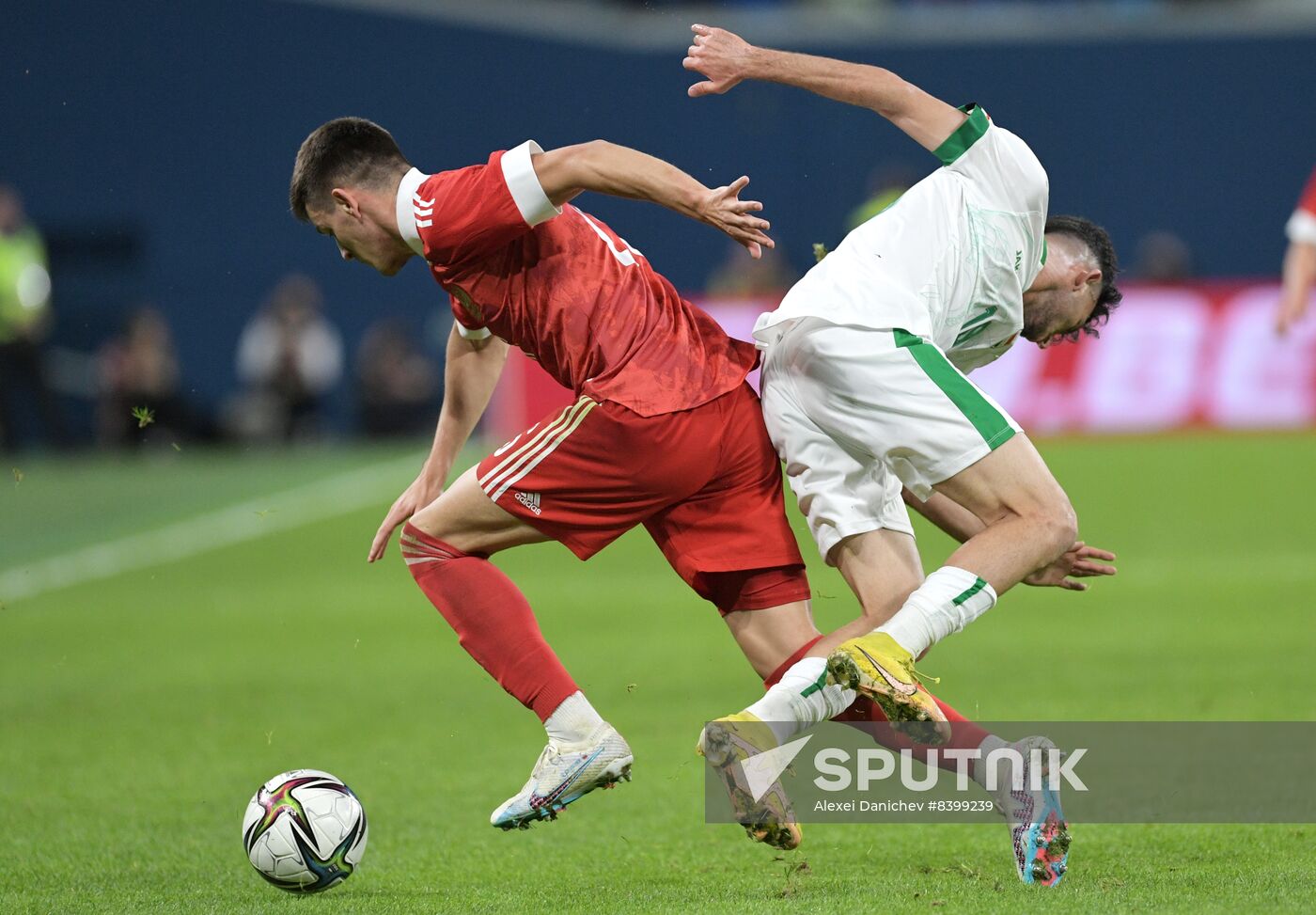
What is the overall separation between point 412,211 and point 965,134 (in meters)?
1.57

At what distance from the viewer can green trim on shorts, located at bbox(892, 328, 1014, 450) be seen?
15.6ft

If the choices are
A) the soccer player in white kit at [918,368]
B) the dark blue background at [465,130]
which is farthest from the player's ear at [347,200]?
Answer: the dark blue background at [465,130]

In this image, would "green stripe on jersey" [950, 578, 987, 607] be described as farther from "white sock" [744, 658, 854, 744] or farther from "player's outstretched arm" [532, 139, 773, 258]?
"player's outstretched arm" [532, 139, 773, 258]

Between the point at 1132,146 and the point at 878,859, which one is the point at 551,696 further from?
the point at 1132,146

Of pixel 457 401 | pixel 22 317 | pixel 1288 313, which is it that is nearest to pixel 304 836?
pixel 457 401

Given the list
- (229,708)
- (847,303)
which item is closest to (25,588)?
(229,708)

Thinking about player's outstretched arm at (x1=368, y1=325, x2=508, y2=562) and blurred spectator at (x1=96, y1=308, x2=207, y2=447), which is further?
blurred spectator at (x1=96, y1=308, x2=207, y2=447)

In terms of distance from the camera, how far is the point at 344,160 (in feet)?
16.9

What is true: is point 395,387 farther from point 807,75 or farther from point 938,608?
point 938,608

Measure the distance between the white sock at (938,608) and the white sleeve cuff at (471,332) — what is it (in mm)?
1691

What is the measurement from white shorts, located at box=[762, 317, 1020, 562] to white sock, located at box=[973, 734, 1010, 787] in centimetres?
68

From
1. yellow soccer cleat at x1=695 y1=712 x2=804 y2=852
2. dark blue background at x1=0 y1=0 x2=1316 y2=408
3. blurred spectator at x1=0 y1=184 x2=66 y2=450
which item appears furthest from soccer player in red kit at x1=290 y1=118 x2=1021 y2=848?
dark blue background at x1=0 y1=0 x2=1316 y2=408

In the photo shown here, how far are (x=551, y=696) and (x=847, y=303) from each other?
1.40 metres

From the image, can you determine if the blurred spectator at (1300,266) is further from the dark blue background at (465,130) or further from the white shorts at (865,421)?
the dark blue background at (465,130)
